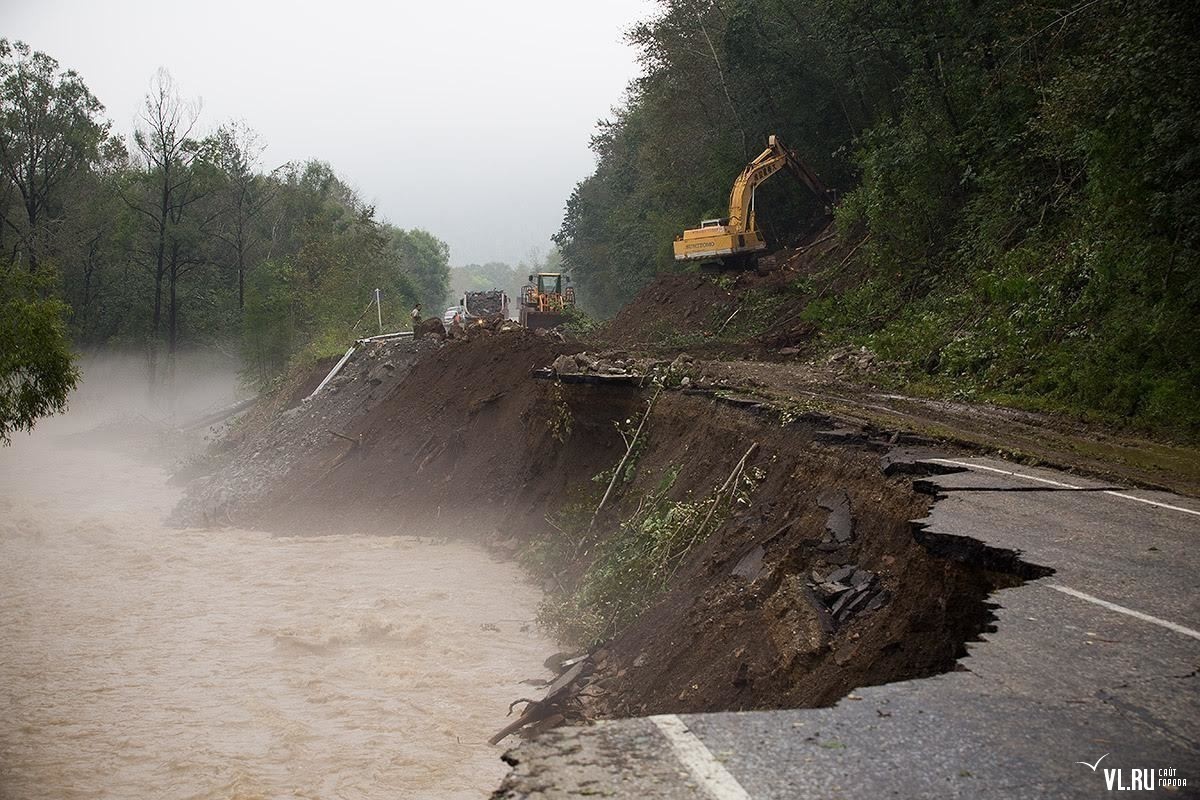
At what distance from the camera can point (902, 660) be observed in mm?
5594

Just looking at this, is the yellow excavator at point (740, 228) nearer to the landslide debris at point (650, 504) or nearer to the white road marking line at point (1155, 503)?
the landslide debris at point (650, 504)

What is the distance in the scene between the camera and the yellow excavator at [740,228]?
94.7ft

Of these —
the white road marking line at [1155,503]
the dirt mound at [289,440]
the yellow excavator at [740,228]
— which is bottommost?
the dirt mound at [289,440]

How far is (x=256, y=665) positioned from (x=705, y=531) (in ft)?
20.9

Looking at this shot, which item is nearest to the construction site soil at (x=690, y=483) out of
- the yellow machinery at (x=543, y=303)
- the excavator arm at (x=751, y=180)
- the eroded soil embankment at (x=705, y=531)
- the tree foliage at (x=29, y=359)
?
the eroded soil embankment at (x=705, y=531)

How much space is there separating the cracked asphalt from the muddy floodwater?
5248mm

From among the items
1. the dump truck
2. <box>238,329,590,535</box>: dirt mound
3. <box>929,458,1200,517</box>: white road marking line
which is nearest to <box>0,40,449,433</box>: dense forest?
the dump truck

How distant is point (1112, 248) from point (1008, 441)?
487cm

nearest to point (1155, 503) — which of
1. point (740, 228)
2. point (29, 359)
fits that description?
point (29, 359)

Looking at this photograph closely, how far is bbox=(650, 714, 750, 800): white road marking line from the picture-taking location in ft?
11.0

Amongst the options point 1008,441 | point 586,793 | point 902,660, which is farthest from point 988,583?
point 1008,441

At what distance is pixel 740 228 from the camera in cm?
2898

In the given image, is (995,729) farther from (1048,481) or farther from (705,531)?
(705,531)

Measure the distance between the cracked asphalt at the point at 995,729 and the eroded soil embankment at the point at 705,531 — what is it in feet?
2.24
